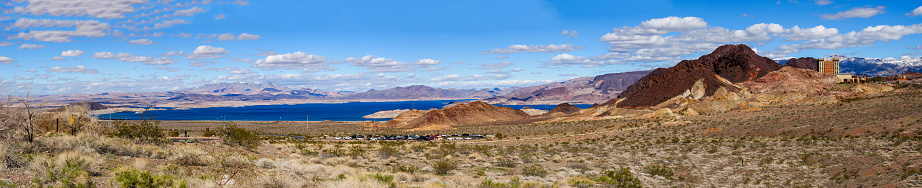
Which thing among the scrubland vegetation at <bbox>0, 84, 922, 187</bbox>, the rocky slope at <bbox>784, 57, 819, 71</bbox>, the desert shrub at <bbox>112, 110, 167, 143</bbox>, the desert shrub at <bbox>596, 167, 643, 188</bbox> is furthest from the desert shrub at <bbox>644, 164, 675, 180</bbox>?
the rocky slope at <bbox>784, 57, 819, 71</bbox>

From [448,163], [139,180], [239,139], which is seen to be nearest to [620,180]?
[448,163]

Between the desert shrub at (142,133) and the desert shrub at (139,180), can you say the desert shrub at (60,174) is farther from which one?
the desert shrub at (142,133)

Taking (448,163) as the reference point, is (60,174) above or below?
above

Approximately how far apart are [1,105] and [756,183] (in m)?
28.8

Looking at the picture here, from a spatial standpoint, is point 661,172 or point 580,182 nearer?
point 580,182

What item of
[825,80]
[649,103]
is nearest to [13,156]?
[649,103]

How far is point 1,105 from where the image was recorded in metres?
20.9

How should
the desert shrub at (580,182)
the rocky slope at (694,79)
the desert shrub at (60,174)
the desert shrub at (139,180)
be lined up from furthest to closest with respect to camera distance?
the rocky slope at (694,79)
the desert shrub at (580,182)
the desert shrub at (60,174)
the desert shrub at (139,180)

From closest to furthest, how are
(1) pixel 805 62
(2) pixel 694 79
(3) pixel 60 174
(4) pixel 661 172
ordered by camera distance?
(3) pixel 60 174
(4) pixel 661 172
(2) pixel 694 79
(1) pixel 805 62

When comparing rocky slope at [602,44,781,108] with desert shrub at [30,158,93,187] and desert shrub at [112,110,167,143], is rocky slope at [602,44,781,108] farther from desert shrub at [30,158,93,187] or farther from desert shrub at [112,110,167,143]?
desert shrub at [30,158,93,187]

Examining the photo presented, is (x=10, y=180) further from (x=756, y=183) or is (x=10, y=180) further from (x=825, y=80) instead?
(x=825, y=80)

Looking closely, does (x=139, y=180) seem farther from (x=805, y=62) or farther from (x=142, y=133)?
(x=805, y=62)

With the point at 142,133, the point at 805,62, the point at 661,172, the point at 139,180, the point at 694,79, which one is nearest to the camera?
the point at 139,180

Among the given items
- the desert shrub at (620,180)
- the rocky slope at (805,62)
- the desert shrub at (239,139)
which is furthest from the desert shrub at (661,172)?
the rocky slope at (805,62)
